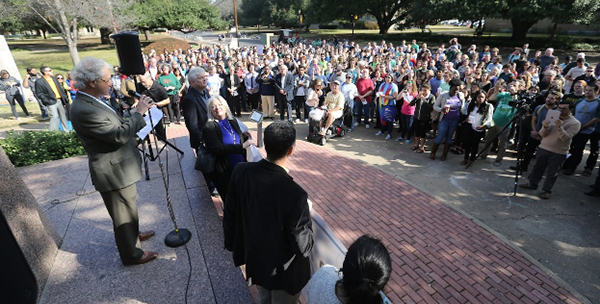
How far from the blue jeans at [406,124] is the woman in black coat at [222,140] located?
19.8ft

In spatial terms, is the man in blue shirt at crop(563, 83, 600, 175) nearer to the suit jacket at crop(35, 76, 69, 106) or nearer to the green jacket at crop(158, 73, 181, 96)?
the green jacket at crop(158, 73, 181, 96)

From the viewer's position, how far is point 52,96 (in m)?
8.91

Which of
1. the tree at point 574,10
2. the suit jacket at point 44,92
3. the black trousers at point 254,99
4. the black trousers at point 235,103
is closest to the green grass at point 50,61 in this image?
the suit jacket at point 44,92

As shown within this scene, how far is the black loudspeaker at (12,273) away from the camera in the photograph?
1377 millimetres

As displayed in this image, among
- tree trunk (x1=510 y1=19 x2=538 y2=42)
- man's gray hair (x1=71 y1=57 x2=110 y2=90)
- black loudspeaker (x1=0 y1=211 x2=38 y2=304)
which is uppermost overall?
tree trunk (x1=510 y1=19 x2=538 y2=42)

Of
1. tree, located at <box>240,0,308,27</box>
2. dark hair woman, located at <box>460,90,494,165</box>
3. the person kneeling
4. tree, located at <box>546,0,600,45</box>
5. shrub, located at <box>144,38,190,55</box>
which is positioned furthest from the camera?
tree, located at <box>240,0,308,27</box>

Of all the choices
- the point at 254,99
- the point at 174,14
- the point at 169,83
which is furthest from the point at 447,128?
the point at 174,14

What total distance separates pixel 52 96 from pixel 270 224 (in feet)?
33.2

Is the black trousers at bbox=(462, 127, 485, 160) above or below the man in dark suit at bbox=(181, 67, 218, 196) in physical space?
below

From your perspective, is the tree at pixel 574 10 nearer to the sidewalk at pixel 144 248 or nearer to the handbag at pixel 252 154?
the handbag at pixel 252 154

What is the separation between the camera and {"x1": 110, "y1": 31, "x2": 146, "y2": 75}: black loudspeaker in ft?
11.0

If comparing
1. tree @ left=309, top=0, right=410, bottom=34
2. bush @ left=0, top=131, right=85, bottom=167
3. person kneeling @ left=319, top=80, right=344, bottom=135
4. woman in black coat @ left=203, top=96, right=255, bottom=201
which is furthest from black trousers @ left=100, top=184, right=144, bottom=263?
tree @ left=309, top=0, right=410, bottom=34

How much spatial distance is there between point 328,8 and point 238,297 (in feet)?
143

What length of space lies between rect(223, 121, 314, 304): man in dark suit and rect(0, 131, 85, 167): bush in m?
6.49
